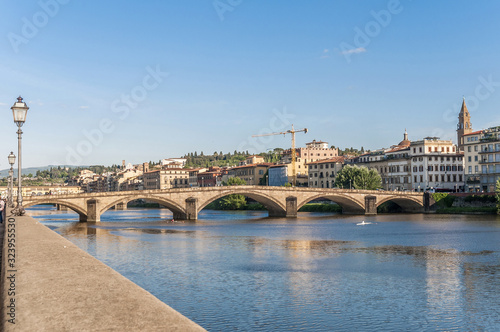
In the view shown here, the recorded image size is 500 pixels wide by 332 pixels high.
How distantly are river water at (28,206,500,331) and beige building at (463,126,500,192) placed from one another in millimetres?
54932

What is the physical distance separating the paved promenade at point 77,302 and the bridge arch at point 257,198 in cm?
7091

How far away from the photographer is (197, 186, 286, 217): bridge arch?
80.2 meters

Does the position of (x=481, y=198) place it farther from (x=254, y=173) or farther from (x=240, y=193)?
(x=254, y=173)

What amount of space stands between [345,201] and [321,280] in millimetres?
68306

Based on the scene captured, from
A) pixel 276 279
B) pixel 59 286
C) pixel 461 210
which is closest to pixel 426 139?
pixel 461 210

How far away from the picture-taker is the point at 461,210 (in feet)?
281

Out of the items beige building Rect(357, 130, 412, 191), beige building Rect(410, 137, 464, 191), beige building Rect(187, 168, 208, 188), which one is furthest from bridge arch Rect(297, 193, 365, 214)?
beige building Rect(187, 168, 208, 188)

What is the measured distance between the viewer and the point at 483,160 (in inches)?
3730

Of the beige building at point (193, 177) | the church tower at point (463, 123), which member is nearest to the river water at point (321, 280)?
the church tower at point (463, 123)

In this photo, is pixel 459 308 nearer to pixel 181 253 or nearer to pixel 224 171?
pixel 181 253

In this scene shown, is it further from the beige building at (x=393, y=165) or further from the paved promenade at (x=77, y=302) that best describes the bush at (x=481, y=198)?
the paved promenade at (x=77, y=302)

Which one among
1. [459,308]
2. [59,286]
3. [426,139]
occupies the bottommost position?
[459,308]

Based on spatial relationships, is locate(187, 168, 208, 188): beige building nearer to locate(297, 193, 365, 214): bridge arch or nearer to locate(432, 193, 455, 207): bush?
locate(297, 193, 365, 214): bridge arch

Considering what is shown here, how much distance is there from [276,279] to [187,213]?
2162 inches
